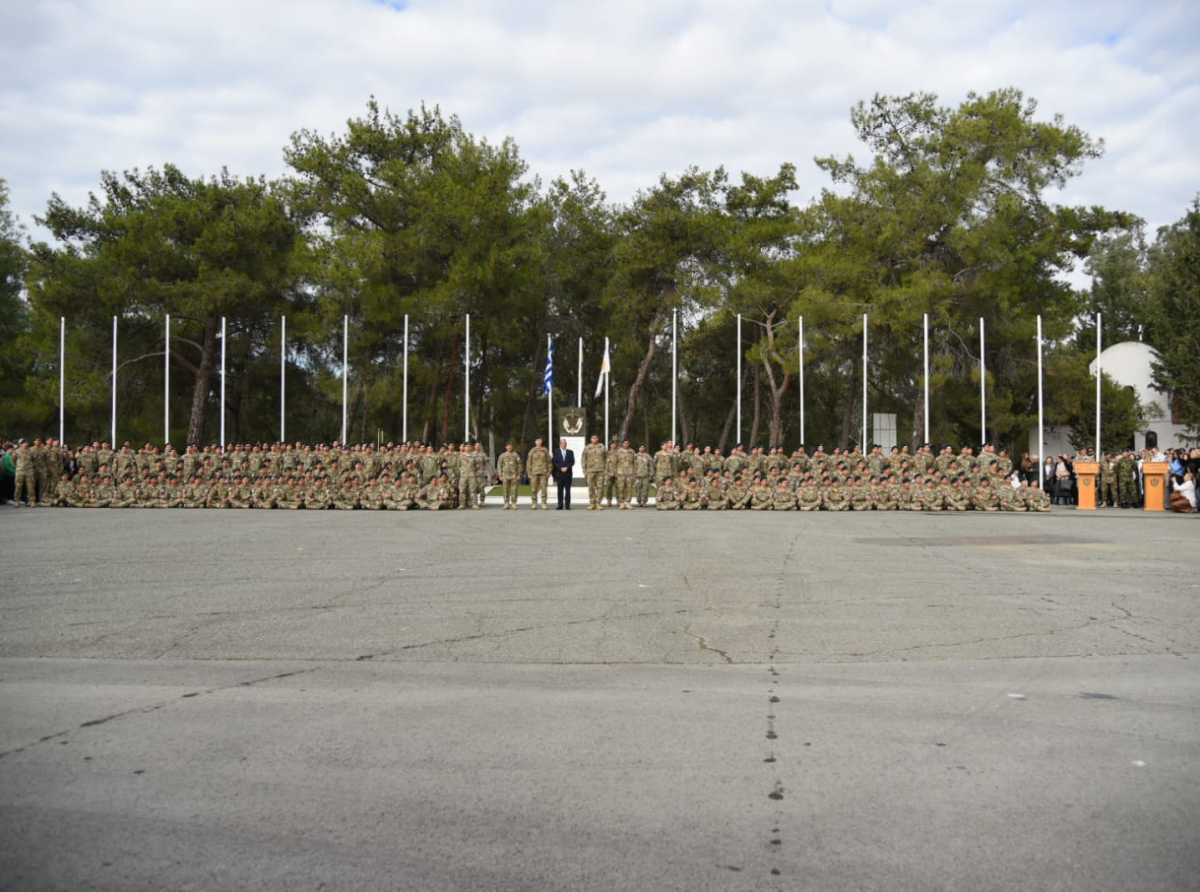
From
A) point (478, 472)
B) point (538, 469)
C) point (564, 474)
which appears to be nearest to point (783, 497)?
point (564, 474)

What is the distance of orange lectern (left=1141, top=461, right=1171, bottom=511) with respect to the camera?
29.1 m

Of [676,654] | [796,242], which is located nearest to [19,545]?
[676,654]

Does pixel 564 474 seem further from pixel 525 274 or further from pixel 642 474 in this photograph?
pixel 525 274

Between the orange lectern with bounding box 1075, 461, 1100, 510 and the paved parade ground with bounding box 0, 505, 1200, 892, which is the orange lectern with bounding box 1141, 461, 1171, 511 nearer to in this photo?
the orange lectern with bounding box 1075, 461, 1100, 510

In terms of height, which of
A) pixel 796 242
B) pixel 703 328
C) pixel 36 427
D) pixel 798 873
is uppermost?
pixel 796 242

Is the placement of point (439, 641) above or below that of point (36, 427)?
below

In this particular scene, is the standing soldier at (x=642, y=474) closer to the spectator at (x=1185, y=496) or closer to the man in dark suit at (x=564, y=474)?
the man in dark suit at (x=564, y=474)

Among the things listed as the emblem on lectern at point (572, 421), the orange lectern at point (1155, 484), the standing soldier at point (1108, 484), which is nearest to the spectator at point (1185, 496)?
the orange lectern at point (1155, 484)

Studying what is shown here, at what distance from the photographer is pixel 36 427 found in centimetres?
5453

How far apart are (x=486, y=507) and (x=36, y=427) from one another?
36317 millimetres

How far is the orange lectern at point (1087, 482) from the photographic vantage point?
30.5 metres

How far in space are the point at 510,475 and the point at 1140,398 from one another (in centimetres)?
3787

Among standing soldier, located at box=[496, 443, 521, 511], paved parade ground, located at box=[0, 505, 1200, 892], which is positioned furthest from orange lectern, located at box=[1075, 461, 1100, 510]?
paved parade ground, located at box=[0, 505, 1200, 892]

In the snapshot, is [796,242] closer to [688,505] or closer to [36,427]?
[688,505]
